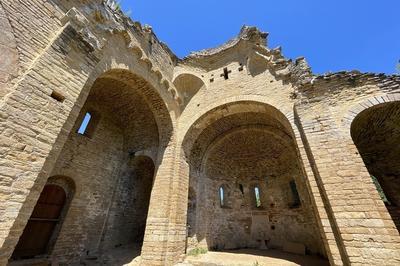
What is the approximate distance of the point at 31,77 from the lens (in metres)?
3.61

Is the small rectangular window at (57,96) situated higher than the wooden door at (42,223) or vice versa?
the small rectangular window at (57,96)

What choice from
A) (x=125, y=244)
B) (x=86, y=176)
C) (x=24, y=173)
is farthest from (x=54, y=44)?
(x=125, y=244)

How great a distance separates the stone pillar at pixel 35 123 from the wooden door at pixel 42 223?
3.20m

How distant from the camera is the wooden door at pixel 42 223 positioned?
5387 millimetres

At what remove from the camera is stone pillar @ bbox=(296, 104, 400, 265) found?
3.81m

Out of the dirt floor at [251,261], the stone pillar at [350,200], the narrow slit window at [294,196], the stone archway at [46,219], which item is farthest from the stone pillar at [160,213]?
the narrow slit window at [294,196]

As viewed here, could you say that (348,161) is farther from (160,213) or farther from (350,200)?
(160,213)

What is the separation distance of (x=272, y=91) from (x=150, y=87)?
4741 mm

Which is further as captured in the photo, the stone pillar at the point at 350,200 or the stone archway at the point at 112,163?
the stone archway at the point at 112,163

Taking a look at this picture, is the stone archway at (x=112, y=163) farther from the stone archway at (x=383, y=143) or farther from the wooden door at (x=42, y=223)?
the stone archway at (x=383, y=143)

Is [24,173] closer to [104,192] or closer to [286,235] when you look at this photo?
[104,192]

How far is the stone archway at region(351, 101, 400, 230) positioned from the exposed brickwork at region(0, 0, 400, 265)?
5 centimetres

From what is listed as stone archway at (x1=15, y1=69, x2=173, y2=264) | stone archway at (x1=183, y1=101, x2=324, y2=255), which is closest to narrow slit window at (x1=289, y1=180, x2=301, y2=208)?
stone archway at (x1=183, y1=101, x2=324, y2=255)

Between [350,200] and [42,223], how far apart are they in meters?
8.84
